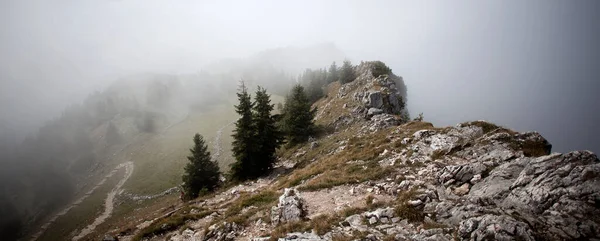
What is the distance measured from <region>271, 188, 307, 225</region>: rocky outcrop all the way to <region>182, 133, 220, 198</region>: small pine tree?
24488 millimetres

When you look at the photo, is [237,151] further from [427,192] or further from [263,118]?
[427,192]

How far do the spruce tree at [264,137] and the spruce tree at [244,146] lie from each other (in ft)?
3.01

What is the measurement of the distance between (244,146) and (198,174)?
365 inches

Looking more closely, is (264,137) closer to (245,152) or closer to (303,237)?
(245,152)

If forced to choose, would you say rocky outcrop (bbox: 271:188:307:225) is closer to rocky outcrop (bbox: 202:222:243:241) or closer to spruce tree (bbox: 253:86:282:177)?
rocky outcrop (bbox: 202:222:243:241)

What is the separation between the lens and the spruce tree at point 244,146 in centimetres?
3834

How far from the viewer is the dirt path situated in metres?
49.4

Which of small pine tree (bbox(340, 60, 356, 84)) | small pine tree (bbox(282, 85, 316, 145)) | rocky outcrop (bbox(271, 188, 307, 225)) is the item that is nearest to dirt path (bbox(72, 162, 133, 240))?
small pine tree (bbox(282, 85, 316, 145))

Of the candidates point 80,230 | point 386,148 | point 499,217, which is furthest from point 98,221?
point 499,217

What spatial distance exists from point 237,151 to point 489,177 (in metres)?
31.1

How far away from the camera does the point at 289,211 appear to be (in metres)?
17.1

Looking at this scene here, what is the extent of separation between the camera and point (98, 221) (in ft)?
179

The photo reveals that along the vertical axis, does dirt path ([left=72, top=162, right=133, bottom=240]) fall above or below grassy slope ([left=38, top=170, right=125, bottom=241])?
above

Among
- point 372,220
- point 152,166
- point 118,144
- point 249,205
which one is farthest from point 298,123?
point 118,144
